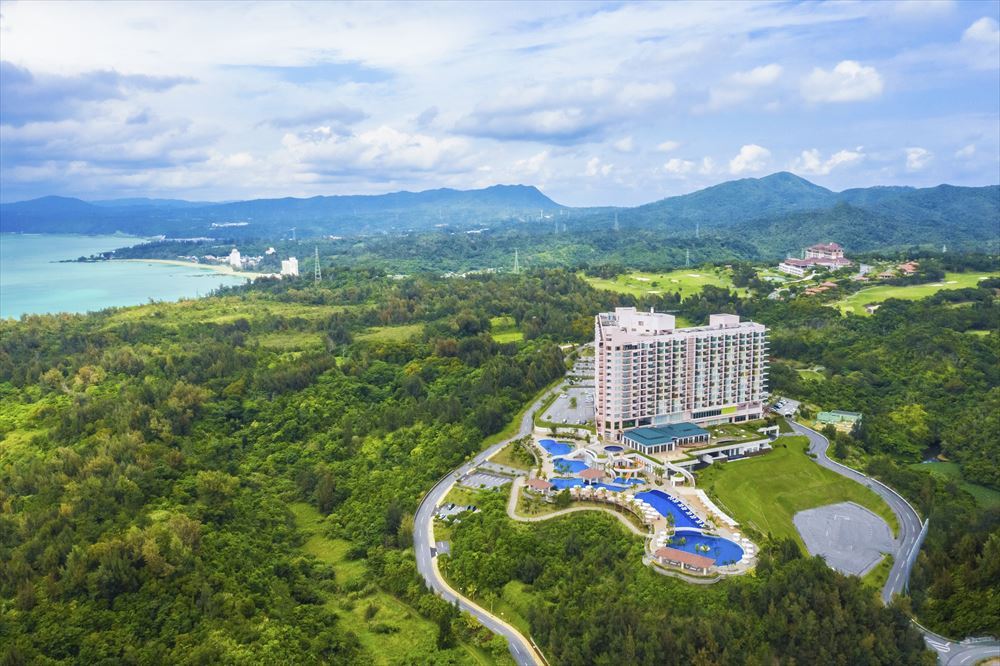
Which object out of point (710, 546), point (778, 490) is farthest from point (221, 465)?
point (778, 490)

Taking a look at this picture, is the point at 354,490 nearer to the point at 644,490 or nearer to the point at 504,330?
the point at 644,490

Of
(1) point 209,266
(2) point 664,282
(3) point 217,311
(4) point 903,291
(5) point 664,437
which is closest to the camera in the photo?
(5) point 664,437

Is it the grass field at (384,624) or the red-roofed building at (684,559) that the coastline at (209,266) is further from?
the red-roofed building at (684,559)

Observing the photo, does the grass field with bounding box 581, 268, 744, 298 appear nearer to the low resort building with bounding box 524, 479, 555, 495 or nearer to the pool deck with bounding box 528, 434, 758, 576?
the pool deck with bounding box 528, 434, 758, 576

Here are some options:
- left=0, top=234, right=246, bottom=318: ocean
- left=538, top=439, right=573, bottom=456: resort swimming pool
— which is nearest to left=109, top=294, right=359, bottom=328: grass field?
left=0, top=234, right=246, bottom=318: ocean

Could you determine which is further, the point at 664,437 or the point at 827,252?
the point at 827,252

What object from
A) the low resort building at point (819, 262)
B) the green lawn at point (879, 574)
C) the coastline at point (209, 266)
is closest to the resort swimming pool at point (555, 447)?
the green lawn at point (879, 574)
